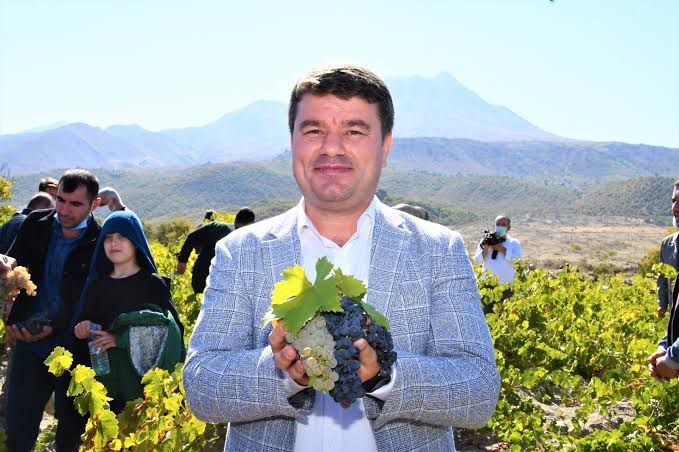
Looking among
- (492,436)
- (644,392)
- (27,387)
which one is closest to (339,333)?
(27,387)

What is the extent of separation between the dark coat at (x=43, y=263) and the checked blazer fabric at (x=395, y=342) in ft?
7.61

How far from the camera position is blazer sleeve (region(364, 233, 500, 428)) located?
1.47m

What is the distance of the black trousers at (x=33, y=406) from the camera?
339cm

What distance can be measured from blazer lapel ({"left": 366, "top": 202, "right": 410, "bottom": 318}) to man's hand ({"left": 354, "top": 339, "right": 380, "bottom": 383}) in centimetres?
31

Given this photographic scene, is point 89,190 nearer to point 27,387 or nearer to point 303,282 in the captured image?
point 27,387

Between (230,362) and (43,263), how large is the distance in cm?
273

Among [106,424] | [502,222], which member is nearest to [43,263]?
[106,424]

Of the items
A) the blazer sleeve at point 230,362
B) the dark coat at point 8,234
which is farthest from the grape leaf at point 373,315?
the dark coat at point 8,234

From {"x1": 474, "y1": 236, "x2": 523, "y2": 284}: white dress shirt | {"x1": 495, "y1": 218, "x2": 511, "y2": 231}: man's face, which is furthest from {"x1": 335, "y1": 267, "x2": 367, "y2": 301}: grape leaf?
{"x1": 495, "y1": 218, "x2": 511, "y2": 231}: man's face

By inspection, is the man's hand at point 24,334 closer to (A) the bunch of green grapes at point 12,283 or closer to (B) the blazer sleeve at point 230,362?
(A) the bunch of green grapes at point 12,283

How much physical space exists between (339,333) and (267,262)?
0.50 m

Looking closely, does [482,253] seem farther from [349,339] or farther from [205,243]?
[349,339]

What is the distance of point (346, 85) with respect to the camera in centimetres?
162

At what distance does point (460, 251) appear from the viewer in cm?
176
